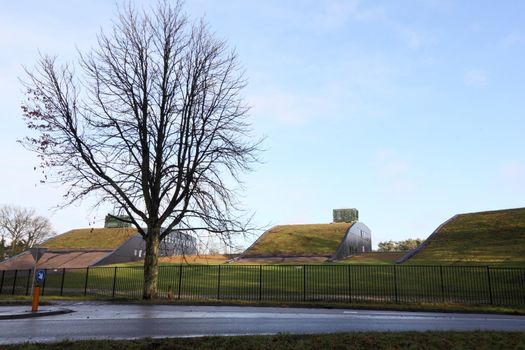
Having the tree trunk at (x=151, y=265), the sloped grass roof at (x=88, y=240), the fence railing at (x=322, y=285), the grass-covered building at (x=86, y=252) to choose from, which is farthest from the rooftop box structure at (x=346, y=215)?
the tree trunk at (x=151, y=265)

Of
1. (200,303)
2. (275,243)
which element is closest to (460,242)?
(275,243)

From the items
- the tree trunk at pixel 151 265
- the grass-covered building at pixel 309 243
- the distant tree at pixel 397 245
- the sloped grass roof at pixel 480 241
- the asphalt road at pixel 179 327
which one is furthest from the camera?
the distant tree at pixel 397 245

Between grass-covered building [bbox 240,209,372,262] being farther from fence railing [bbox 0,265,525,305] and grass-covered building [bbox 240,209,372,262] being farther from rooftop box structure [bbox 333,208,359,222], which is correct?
fence railing [bbox 0,265,525,305]

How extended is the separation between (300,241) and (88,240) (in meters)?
33.5

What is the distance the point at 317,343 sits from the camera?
24.7 ft

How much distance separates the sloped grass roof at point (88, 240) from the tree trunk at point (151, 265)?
4232 cm

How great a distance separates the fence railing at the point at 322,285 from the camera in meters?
22.4

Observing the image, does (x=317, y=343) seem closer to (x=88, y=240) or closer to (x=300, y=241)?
(x=300, y=241)

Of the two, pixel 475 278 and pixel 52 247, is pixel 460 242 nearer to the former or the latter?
pixel 475 278

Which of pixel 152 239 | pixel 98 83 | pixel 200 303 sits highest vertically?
pixel 98 83

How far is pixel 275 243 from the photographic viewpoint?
6788 cm

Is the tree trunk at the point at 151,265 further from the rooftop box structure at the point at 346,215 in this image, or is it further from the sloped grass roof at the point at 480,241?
the rooftop box structure at the point at 346,215

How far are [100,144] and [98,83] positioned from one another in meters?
3.10

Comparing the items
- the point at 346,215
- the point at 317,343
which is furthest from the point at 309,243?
the point at 317,343
